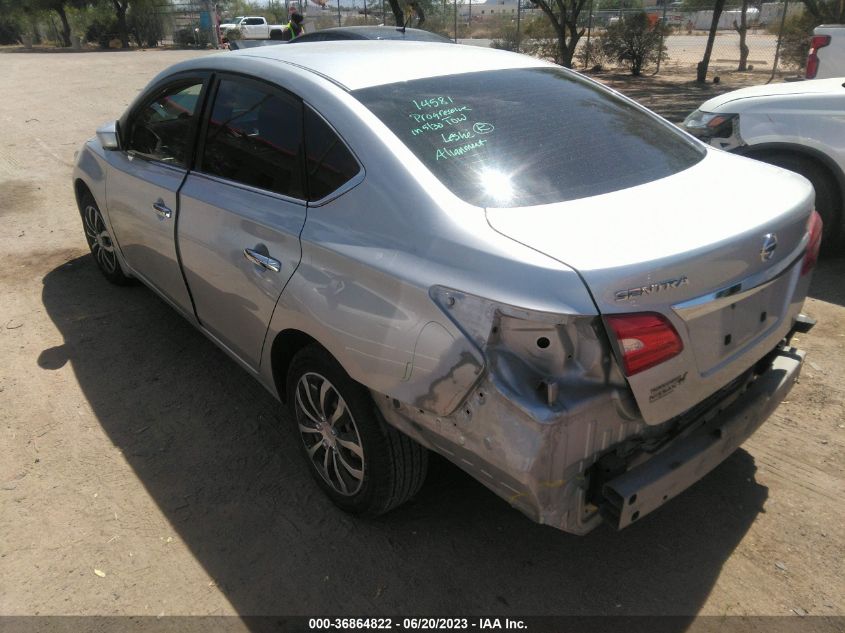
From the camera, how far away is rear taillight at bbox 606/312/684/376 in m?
1.89

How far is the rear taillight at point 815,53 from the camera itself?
24.1ft

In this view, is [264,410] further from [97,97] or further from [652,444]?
[97,97]

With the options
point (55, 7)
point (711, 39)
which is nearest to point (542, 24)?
point (711, 39)

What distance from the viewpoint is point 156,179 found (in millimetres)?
3633

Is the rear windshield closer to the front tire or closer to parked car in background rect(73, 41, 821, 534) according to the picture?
parked car in background rect(73, 41, 821, 534)

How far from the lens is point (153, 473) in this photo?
314cm

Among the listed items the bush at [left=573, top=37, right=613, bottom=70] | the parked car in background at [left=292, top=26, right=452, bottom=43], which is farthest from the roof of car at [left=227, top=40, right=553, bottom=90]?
the bush at [left=573, top=37, right=613, bottom=70]

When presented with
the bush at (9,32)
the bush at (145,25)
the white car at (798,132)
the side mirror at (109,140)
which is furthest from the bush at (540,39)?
the bush at (9,32)

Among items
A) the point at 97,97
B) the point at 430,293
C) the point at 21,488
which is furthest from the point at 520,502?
the point at 97,97

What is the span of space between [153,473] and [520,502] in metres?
1.91

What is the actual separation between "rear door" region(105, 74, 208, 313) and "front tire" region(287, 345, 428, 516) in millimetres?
1217

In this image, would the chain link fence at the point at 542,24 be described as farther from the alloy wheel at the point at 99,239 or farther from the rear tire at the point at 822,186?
the alloy wheel at the point at 99,239

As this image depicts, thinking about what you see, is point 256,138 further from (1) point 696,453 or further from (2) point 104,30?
(2) point 104,30

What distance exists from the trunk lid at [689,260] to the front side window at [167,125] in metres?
2.05
